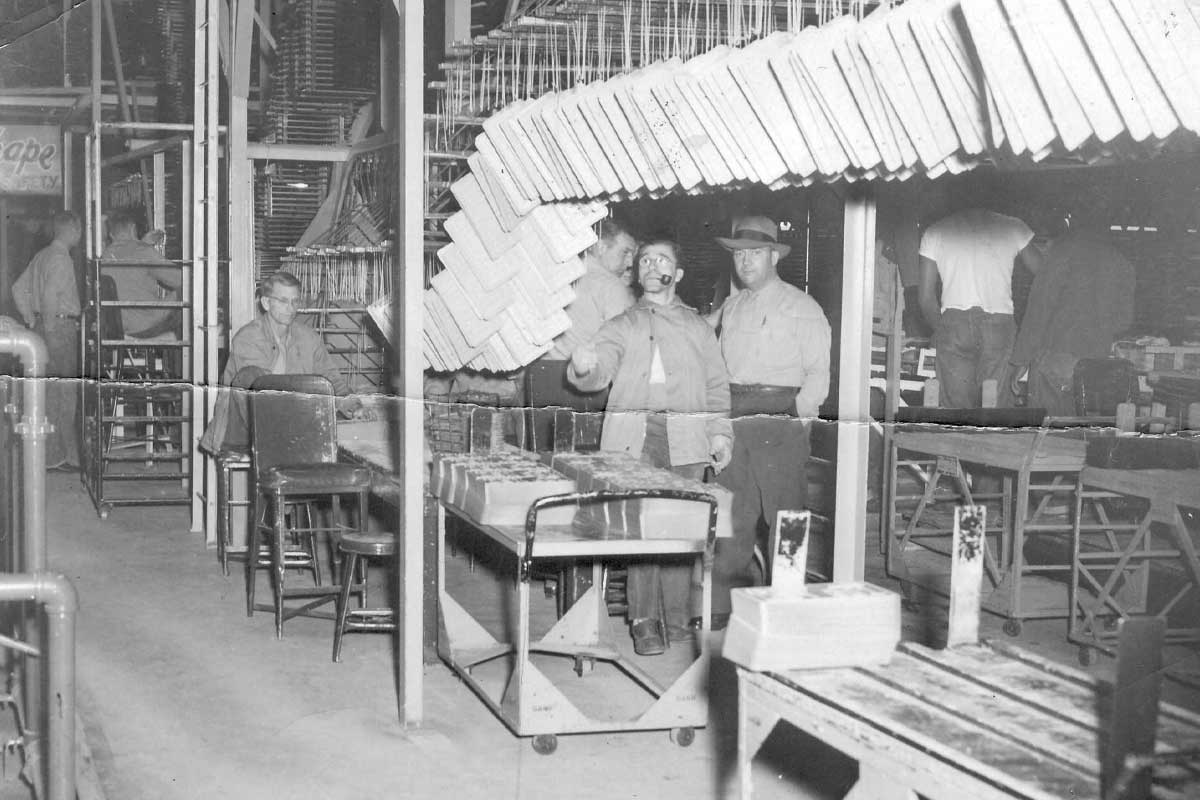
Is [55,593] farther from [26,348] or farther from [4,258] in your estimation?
[4,258]

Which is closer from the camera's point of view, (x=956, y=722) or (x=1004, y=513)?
(x=956, y=722)

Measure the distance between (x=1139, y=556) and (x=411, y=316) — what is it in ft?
10.1

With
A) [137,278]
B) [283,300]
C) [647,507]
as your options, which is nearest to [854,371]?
[647,507]

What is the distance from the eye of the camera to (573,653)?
4758mm

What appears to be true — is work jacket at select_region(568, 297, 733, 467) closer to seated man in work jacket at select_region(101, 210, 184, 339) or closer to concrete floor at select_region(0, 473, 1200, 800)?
concrete floor at select_region(0, 473, 1200, 800)

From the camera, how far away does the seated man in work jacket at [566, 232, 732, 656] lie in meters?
5.28

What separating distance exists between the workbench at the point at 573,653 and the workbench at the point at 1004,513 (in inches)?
62.8

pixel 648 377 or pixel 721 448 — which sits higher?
pixel 648 377

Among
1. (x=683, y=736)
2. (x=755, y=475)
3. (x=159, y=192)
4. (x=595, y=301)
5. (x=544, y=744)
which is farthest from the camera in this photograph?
(x=159, y=192)

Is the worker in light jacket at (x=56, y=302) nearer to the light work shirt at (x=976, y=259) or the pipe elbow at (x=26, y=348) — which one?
the light work shirt at (x=976, y=259)

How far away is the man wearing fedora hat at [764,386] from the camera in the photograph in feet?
18.5

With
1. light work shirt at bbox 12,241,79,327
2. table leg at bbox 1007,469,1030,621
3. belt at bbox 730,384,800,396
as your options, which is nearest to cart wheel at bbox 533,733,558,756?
belt at bbox 730,384,800,396

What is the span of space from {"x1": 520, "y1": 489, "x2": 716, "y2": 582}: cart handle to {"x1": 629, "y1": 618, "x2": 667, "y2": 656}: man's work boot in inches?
48.0

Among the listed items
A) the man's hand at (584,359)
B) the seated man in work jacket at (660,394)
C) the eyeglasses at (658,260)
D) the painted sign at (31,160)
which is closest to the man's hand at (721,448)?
the seated man in work jacket at (660,394)
